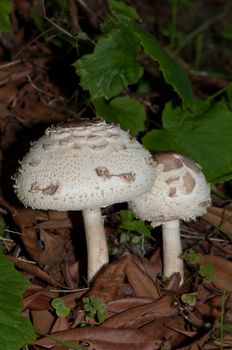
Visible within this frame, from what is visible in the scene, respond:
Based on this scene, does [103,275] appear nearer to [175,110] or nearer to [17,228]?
[17,228]

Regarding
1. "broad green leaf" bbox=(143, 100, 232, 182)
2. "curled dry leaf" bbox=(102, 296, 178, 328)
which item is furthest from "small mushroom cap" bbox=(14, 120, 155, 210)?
"broad green leaf" bbox=(143, 100, 232, 182)

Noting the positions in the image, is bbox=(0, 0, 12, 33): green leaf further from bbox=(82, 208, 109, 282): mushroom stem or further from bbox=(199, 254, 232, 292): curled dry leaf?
bbox=(199, 254, 232, 292): curled dry leaf

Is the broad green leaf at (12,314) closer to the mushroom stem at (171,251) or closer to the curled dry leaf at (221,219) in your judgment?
the mushroom stem at (171,251)

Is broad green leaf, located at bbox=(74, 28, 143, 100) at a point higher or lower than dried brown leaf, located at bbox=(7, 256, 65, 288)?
higher

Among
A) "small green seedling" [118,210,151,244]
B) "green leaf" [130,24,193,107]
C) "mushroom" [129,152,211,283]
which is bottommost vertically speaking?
"small green seedling" [118,210,151,244]

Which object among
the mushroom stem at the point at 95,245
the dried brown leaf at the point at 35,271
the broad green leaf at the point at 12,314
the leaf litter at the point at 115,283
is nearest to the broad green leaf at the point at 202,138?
the leaf litter at the point at 115,283
